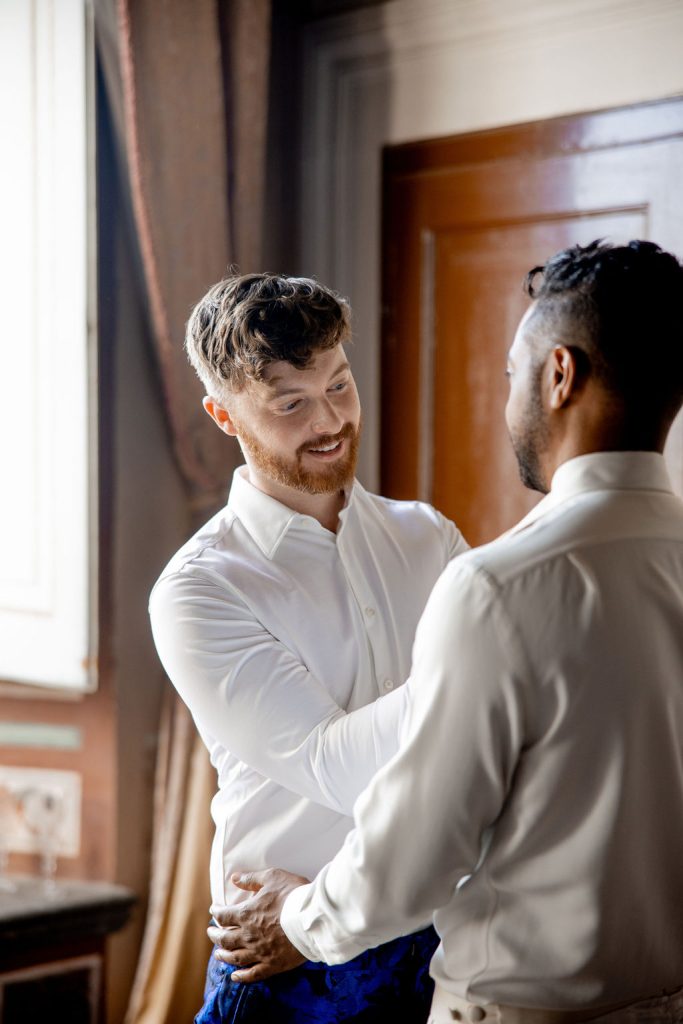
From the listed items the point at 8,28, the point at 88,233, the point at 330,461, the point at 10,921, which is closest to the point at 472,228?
the point at 88,233

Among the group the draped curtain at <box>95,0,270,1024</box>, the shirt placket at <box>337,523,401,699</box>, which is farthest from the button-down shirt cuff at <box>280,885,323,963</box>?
the draped curtain at <box>95,0,270,1024</box>

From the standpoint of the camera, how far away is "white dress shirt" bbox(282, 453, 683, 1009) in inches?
44.4

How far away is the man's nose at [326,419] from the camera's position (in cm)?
164

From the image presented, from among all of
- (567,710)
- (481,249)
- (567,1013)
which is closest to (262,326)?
(567,710)

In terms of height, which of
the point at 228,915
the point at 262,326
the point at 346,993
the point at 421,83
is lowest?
the point at 346,993

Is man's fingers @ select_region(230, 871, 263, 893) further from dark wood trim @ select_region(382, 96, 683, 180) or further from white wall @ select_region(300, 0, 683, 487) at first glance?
dark wood trim @ select_region(382, 96, 683, 180)

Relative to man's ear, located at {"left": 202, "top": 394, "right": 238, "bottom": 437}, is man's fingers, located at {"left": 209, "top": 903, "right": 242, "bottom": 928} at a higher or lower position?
lower

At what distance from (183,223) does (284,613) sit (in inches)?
57.7

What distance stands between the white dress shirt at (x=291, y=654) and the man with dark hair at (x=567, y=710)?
246 millimetres

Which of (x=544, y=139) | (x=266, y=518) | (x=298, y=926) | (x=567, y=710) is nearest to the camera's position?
(x=567, y=710)

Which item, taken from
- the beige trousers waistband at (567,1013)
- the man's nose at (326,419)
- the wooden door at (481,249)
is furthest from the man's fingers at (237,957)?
the wooden door at (481,249)

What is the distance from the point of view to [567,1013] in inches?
47.5

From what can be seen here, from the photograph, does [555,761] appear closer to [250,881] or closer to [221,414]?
[250,881]

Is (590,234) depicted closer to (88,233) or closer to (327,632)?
(88,233)
